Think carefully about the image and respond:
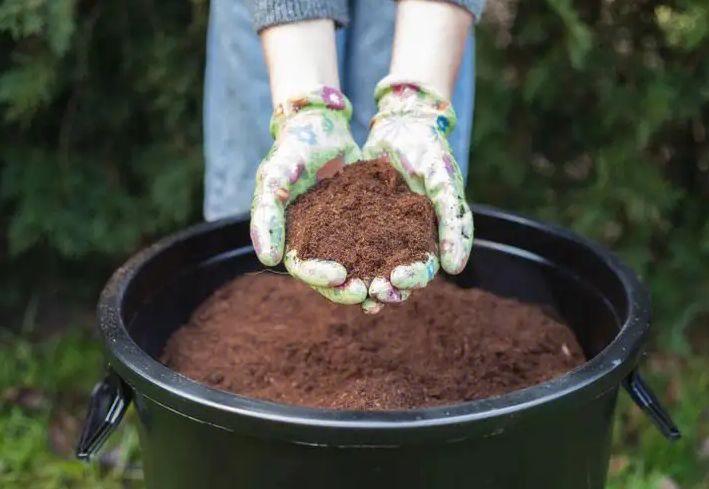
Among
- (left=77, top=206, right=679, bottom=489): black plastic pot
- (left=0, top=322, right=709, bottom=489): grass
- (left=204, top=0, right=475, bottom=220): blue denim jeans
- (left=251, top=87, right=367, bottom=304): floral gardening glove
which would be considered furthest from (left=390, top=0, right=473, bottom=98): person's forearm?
(left=0, top=322, right=709, bottom=489): grass

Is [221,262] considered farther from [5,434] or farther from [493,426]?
[5,434]

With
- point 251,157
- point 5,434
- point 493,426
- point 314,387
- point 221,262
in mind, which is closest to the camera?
point 493,426

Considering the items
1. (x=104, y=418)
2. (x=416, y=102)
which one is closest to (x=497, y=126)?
(x=416, y=102)

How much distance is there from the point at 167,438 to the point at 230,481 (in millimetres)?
103

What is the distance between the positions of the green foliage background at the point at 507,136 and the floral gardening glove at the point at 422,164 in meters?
0.70

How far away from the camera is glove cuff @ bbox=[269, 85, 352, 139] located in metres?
1.16

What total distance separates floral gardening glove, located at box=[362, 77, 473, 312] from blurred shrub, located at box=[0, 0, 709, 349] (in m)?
0.70

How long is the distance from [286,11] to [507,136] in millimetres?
983

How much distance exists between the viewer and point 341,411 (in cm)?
87

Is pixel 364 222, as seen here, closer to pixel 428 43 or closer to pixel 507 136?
pixel 428 43

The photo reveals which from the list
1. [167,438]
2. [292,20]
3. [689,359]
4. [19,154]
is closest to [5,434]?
[19,154]

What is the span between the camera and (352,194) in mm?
1065

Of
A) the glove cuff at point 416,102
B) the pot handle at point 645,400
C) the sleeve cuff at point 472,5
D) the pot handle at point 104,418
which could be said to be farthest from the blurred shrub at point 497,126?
the pot handle at point 104,418

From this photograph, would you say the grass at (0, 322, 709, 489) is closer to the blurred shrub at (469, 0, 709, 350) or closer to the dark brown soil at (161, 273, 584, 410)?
the blurred shrub at (469, 0, 709, 350)
